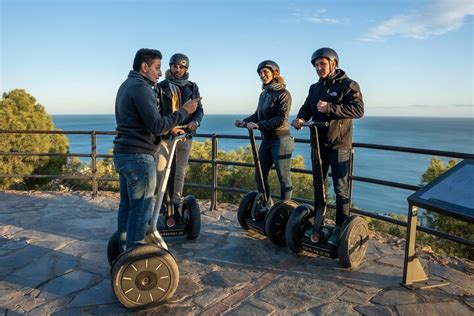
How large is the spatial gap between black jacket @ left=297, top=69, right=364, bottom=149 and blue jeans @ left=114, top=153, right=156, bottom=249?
171 centimetres

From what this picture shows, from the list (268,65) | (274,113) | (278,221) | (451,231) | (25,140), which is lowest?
(451,231)

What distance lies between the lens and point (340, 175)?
12.4 feet

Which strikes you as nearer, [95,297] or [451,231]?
[95,297]

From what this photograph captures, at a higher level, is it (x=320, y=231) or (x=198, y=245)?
(x=320, y=231)

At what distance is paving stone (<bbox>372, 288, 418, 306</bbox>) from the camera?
10.1ft

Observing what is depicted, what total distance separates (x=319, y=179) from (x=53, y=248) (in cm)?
298

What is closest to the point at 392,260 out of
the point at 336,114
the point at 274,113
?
the point at 336,114

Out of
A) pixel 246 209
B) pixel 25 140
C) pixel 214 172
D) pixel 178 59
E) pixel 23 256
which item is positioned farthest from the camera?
pixel 25 140

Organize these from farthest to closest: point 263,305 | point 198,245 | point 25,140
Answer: point 25,140
point 198,245
point 263,305

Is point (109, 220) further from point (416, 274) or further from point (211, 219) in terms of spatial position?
point (416, 274)

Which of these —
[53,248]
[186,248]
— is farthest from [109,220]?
[186,248]

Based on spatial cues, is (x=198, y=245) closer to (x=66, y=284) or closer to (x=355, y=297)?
(x=66, y=284)

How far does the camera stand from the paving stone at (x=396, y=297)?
308 centimetres

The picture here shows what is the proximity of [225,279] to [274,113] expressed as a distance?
190cm
